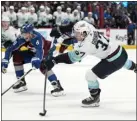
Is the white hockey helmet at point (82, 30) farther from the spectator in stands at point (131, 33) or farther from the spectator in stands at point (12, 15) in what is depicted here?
the spectator in stands at point (131, 33)

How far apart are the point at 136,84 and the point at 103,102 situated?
1069 millimetres

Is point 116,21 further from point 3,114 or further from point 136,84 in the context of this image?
point 3,114

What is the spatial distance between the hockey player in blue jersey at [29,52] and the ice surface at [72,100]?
0.11 m

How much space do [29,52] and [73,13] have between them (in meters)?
5.54

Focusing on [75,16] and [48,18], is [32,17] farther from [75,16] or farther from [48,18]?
[75,16]

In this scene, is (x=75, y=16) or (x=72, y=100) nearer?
(x=72, y=100)

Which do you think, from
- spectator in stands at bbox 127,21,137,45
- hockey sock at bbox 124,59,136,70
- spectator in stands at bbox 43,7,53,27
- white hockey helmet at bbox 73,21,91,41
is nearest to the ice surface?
hockey sock at bbox 124,59,136,70

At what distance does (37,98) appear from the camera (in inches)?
144

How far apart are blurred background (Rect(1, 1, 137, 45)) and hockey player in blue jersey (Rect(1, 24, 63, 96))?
482cm

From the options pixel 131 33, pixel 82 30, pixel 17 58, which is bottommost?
pixel 131 33

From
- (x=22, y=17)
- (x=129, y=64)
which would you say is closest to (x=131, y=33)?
(x=22, y=17)

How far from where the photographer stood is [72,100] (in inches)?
139

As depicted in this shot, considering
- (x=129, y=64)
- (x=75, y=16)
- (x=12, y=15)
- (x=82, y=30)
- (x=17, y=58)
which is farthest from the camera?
(x=75, y=16)

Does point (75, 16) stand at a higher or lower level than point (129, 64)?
lower
